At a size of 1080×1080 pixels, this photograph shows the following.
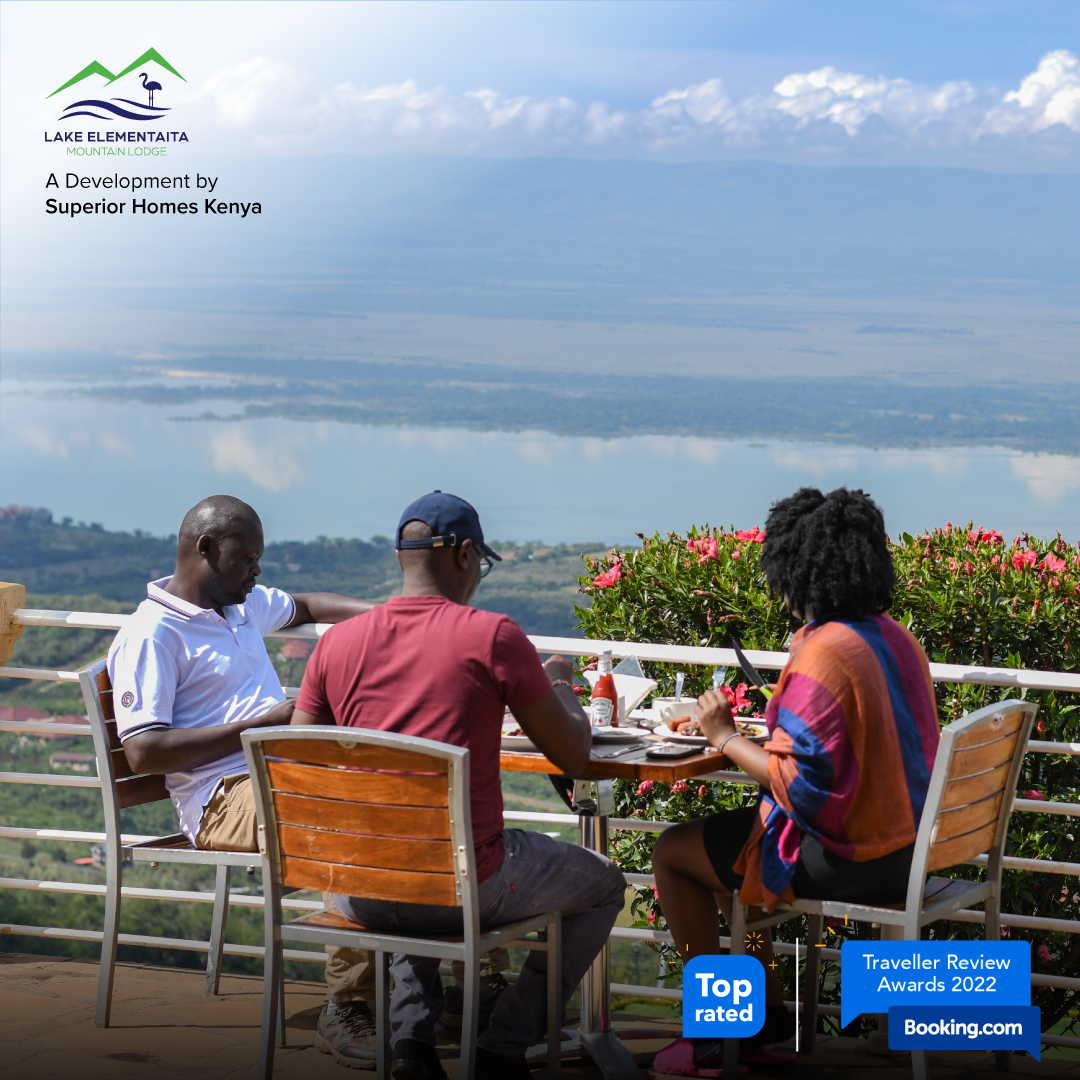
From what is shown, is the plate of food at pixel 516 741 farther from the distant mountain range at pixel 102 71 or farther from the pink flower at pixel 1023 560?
the distant mountain range at pixel 102 71

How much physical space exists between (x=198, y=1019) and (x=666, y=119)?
105 feet

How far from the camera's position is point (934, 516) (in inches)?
1174

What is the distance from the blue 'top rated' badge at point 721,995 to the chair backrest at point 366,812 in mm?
707

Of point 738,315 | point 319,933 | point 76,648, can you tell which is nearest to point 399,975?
point 319,933

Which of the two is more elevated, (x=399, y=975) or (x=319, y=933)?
(x=319, y=933)

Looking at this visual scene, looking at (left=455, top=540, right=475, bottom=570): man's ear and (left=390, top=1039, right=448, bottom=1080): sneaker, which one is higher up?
(left=455, top=540, right=475, bottom=570): man's ear

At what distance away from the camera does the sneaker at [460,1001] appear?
3.39 metres

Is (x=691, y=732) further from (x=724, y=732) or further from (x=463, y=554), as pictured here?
(x=463, y=554)

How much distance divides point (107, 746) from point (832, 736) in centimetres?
181

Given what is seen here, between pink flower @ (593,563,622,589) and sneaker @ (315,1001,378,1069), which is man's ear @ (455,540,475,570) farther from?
pink flower @ (593,563,622,589)

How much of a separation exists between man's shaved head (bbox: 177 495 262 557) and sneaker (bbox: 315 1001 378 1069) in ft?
4.11

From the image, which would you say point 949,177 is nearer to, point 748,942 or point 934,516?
point 934,516

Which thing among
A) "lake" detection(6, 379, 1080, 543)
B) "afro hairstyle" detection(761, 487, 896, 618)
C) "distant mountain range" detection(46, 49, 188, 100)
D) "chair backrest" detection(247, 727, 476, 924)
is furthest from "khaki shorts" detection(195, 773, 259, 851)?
"lake" detection(6, 379, 1080, 543)

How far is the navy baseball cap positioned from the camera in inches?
108
